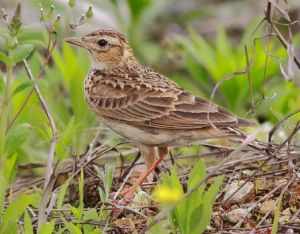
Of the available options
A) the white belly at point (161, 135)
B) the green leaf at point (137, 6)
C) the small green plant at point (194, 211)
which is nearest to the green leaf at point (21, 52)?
the small green plant at point (194, 211)

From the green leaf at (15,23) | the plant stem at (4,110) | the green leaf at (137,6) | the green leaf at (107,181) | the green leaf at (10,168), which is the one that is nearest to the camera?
the green leaf at (15,23)

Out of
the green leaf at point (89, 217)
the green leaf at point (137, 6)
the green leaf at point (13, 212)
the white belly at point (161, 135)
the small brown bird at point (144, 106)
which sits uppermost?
the green leaf at point (137, 6)

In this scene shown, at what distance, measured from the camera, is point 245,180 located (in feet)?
20.6

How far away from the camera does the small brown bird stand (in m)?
6.45

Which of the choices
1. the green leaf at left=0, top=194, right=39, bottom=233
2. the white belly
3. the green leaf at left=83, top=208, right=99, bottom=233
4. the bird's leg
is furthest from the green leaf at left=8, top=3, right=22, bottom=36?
the white belly

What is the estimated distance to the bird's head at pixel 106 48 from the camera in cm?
738

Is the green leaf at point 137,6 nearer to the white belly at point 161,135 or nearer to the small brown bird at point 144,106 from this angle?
the small brown bird at point 144,106

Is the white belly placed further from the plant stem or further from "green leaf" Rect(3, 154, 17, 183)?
the plant stem

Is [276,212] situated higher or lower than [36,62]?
lower

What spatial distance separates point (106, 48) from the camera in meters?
7.40

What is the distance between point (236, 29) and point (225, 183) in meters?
7.58

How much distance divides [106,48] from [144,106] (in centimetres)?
77

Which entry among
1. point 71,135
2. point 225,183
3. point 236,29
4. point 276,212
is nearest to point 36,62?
point 71,135

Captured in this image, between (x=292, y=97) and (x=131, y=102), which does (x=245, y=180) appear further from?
(x=292, y=97)
